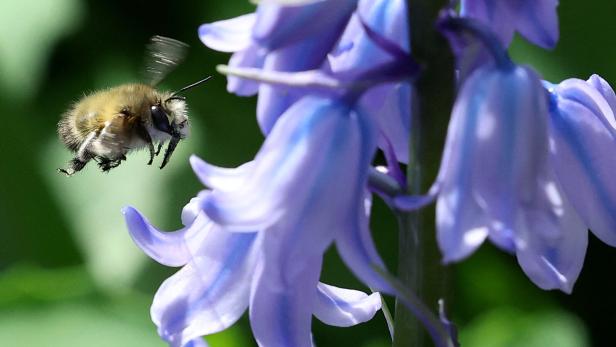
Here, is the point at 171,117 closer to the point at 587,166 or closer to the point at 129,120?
the point at 129,120

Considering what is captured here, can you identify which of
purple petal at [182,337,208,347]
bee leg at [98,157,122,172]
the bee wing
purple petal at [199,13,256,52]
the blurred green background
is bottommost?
the blurred green background

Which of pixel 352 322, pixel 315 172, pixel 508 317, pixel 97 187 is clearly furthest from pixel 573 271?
pixel 97 187

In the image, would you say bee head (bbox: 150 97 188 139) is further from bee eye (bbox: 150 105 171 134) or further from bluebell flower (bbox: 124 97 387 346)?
bluebell flower (bbox: 124 97 387 346)

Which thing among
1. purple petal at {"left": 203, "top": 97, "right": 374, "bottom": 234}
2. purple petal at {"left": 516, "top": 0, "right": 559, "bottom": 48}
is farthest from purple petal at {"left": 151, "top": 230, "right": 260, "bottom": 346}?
purple petal at {"left": 516, "top": 0, "right": 559, "bottom": 48}

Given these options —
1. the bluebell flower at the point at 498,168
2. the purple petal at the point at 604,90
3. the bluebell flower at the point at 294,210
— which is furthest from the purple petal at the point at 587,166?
the bluebell flower at the point at 294,210

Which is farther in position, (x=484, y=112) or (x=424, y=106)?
(x=424, y=106)

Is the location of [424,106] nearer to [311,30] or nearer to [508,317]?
[311,30]

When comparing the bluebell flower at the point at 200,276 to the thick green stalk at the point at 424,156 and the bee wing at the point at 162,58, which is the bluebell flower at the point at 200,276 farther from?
the bee wing at the point at 162,58
